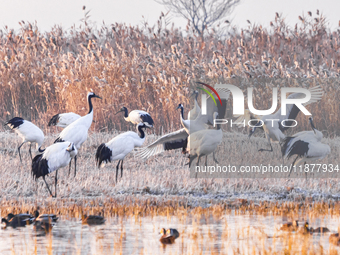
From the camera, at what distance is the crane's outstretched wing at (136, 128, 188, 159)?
9.25 m

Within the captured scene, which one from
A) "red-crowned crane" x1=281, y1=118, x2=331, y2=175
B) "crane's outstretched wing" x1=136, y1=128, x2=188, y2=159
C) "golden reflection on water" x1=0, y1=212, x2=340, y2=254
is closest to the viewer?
"golden reflection on water" x1=0, y1=212, x2=340, y2=254

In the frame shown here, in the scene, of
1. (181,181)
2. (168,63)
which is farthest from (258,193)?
(168,63)

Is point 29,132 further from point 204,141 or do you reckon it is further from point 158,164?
point 204,141

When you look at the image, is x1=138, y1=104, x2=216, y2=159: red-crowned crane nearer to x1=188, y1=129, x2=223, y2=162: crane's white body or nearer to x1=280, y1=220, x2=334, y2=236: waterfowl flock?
x1=188, y1=129, x2=223, y2=162: crane's white body

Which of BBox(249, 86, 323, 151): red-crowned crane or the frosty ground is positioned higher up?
BBox(249, 86, 323, 151): red-crowned crane

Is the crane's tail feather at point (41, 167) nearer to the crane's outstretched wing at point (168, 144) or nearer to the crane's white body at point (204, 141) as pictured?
the crane's outstretched wing at point (168, 144)

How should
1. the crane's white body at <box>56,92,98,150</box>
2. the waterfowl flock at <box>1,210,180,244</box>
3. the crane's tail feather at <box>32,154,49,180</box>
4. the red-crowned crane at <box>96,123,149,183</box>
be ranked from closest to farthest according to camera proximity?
the waterfowl flock at <box>1,210,180,244</box>
the crane's tail feather at <box>32,154,49,180</box>
the red-crowned crane at <box>96,123,149,183</box>
the crane's white body at <box>56,92,98,150</box>

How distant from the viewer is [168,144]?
930 centimetres

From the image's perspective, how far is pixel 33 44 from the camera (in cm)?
1605

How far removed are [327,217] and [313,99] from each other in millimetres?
5202

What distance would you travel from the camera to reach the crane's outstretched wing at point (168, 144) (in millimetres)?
9251

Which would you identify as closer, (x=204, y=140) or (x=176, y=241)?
(x=176, y=241)

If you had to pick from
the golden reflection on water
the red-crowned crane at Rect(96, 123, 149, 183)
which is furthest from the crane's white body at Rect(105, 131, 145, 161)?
the golden reflection on water

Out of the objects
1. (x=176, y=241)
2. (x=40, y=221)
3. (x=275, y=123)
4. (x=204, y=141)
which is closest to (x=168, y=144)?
(x=204, y=141)
